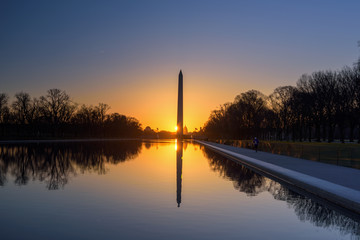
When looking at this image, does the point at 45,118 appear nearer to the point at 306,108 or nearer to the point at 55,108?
the point at 55,108

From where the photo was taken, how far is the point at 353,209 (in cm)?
990

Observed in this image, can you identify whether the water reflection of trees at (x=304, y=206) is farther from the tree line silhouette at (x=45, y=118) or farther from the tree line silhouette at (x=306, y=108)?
the tree line silhouette at (x=45, y=118)

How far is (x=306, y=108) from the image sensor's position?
6600cm

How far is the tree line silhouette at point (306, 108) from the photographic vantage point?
58.0 m

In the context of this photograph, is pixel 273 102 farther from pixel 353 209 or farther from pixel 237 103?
pixel 353 209

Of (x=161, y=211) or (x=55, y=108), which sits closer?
(x=161, y=211)

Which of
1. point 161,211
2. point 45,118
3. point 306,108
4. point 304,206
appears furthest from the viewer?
point 45,118

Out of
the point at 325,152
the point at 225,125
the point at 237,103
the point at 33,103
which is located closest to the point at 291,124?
the point at 237,103

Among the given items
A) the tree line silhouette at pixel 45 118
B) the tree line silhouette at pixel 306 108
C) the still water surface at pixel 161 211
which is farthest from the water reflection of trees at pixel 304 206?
the tree line silhouette at pixel 45 118

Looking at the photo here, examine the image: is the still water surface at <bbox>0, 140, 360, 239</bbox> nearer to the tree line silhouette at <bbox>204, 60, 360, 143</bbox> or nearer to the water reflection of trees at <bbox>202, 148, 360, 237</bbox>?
the water reflection of trees at <bbox>202, 148, 360, 237</bbox>

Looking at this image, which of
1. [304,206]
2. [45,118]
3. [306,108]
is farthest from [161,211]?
[45,118]

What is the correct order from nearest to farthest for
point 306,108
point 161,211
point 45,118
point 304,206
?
point 161,211 → point 304,206 → point 306,108 → point 45,118

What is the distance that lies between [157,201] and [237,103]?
7678cm

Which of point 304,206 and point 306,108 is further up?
point 306,108
